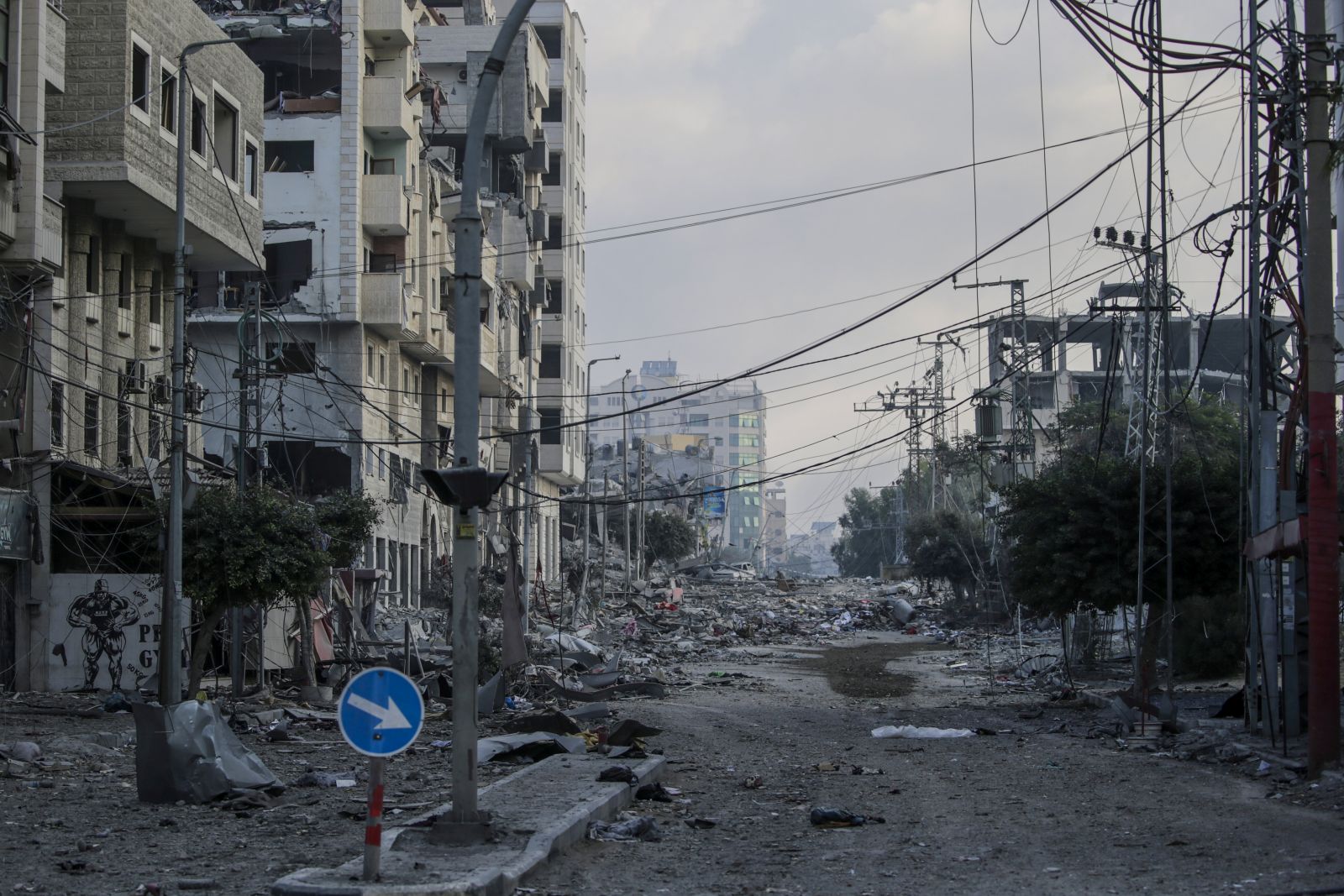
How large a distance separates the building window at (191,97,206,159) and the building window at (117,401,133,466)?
5.29 metres

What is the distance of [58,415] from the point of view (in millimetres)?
26156

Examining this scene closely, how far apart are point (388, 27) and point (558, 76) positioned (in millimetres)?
29066

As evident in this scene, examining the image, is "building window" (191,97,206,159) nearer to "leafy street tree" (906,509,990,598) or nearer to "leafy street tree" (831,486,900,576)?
"leafy street tree" (906,509,990,598)

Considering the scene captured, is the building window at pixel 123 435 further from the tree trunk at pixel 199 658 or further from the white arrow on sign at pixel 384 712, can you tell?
the white arrow on sign at pixel 384 712

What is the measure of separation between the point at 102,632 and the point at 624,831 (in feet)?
60.0

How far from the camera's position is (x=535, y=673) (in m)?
28.3

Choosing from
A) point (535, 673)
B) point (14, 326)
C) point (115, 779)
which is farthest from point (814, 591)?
point (115, 779)

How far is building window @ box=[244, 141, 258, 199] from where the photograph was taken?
105ft

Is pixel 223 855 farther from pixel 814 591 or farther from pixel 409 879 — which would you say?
pixel 814 591

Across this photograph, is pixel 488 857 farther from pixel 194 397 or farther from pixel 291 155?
pixel 291 155

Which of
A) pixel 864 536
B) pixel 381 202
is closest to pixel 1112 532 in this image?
pixel 381 202

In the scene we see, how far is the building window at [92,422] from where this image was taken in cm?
2736

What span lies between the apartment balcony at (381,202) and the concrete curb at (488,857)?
33.4 meters

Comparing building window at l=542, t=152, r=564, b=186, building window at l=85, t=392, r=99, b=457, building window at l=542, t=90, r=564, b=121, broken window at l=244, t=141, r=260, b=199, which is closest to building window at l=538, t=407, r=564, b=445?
building window at l=542, t=152, r=564, b=186
